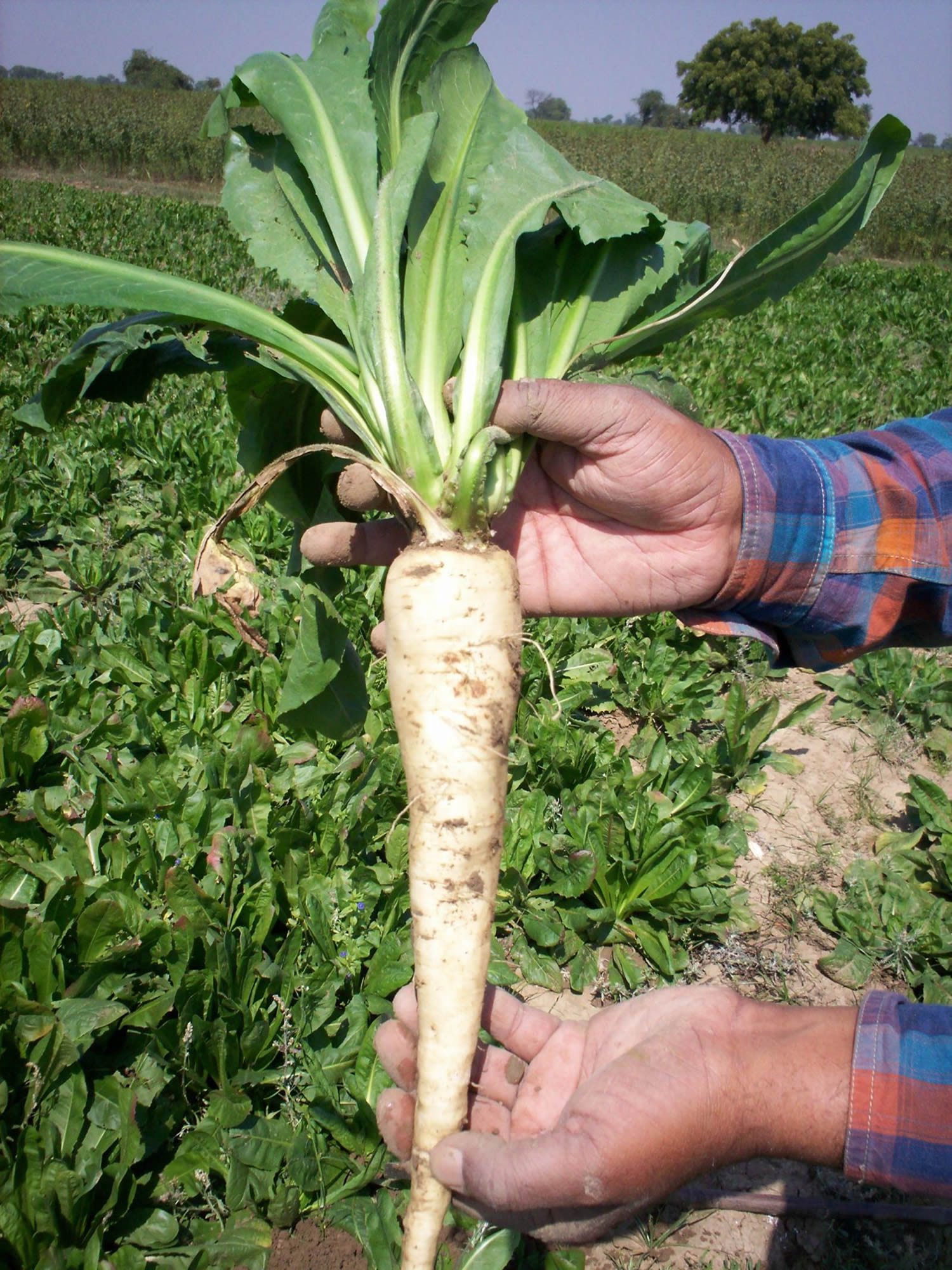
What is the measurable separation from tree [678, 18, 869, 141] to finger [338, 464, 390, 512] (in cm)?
5994

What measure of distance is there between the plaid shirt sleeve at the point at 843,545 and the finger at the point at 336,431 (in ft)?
3.13

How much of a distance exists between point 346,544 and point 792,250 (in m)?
1.21

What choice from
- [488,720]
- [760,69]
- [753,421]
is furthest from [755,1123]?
[760,69]

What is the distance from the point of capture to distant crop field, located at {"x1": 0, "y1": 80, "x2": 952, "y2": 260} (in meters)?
22.5

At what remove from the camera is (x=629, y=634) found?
13.3 ft

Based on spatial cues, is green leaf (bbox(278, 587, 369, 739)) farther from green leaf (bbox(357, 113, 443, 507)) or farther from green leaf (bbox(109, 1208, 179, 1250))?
green leaf (bbox(109, 1208, 179, 1250))

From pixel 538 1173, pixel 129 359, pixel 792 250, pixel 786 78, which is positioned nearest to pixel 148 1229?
pixel 538 1173

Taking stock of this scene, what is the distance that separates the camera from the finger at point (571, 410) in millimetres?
1777

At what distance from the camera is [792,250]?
1.94m

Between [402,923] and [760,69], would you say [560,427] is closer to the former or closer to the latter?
[402,923]

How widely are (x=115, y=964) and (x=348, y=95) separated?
2166mm

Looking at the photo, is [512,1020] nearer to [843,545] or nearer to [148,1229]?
[148,1229]

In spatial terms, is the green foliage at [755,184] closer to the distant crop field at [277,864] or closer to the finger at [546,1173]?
the distant crop field at [277,864]

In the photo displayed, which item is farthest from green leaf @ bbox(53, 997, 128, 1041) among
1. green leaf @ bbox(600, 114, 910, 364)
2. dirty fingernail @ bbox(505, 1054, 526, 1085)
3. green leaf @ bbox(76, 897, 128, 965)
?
green leaf @ bbox(600, 114, 910, 364)
